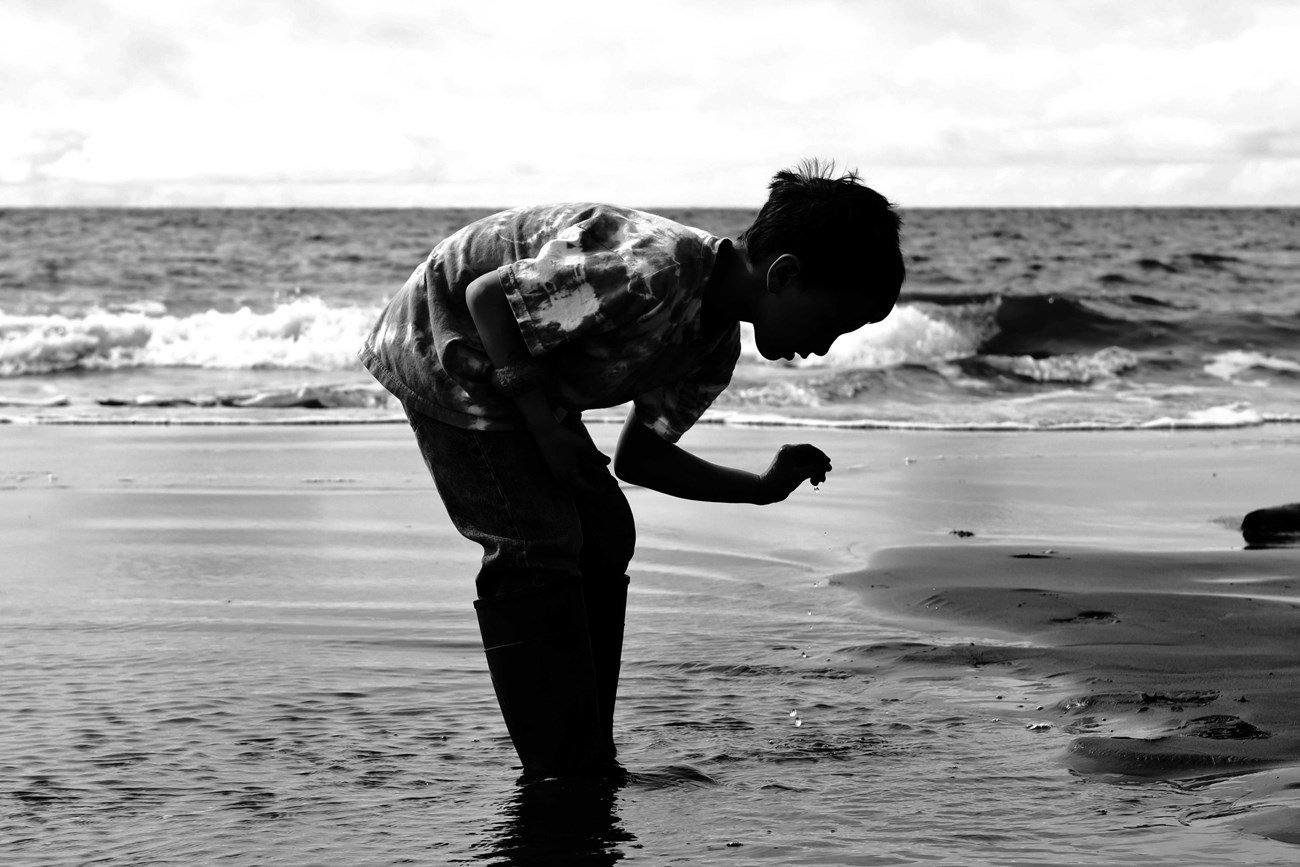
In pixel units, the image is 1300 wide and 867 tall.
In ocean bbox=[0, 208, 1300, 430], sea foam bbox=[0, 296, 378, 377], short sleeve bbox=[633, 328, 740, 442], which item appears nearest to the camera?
short sleeve bbox=[633, 328, 740, 442]

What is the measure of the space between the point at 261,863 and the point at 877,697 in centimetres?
169

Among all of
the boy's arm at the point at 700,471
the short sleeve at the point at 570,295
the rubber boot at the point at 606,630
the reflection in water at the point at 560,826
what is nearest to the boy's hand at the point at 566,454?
the short sleeve at the point at 570,295

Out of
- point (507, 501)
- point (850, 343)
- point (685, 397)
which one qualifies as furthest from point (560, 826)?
point (850, 343)

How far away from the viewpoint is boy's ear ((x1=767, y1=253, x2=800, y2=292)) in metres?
2.56

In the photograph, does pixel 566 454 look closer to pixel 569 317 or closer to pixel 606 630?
pixel 569 317

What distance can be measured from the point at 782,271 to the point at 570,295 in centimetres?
37

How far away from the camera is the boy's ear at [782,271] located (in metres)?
2.56

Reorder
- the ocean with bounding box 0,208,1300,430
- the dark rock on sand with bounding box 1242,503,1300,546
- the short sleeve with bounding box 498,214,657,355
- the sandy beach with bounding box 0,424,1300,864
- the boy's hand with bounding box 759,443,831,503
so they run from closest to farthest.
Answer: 1. the short sleeve with bounding box 498,214,657,355
2. the sandy beach with bounding box 0,424,1300,864
3. the boy's hand with bounding box 759,443,831,503
4. the dark rock on sand with bounding box 1242,503,1300,546
5. the ocean with bounding box 0,208,1300,430

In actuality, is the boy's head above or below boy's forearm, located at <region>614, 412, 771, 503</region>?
above

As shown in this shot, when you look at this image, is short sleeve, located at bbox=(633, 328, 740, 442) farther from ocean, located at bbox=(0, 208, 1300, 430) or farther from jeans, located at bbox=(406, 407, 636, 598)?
ocean, located at bbox=(0, 208, 1300, 430)

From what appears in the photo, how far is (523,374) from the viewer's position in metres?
2.57

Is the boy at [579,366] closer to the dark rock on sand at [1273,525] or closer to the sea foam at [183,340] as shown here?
the dark rock on sand at [1273,525]

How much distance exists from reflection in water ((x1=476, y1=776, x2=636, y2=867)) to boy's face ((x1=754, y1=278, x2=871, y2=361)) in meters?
0.93

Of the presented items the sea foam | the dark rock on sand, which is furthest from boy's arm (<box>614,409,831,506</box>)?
the sea foam
